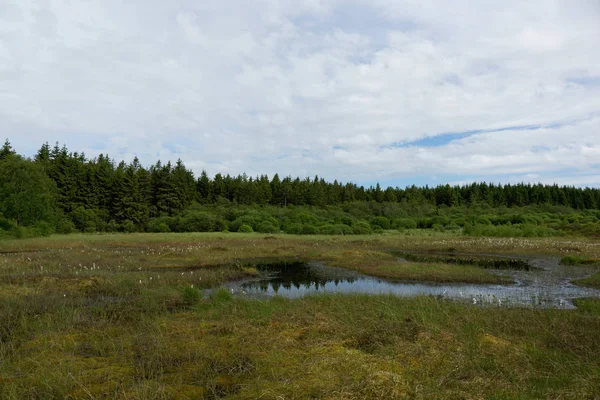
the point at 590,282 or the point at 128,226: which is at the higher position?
the point at 128,226

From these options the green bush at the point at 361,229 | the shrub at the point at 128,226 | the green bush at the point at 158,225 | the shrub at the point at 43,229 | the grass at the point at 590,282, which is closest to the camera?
the grass at the point at 590,282

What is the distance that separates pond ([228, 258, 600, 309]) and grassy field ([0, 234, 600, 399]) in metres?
2.73

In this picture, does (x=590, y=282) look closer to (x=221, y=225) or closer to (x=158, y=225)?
(x=221, y=225)

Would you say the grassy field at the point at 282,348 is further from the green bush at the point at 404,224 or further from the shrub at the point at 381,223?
the green bush at the point at 404,224

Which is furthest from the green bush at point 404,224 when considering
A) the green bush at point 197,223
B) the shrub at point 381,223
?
the green bush at point 197,223

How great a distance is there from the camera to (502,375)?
21.3 ft

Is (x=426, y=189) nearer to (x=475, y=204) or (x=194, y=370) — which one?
(x=475, y=204)

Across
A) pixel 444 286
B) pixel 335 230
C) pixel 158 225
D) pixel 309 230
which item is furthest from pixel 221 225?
pixel 444 286

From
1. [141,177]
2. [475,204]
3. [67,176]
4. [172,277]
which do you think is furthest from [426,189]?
[172,277]

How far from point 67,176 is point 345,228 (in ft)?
156

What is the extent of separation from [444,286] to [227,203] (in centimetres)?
6659

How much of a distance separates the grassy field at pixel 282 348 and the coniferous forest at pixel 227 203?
40.2 m

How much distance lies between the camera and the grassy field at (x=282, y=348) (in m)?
5.98

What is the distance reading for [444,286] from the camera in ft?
62.7
